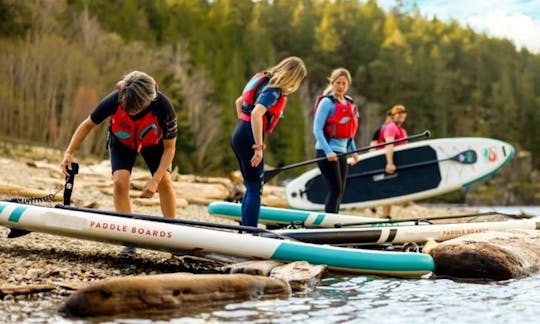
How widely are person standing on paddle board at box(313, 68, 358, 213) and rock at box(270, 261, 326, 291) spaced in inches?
106

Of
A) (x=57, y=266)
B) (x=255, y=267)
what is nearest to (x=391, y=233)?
(x=255, y=267)

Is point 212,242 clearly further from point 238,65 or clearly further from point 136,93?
point 238,65

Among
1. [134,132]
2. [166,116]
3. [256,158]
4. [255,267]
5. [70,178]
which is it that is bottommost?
[255,267]

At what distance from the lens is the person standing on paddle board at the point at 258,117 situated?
5.72 m

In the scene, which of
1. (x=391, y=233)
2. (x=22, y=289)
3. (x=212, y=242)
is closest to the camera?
(x=22, y=289)

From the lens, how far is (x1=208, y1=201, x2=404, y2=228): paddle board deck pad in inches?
291

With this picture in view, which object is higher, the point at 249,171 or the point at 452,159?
the point at 452,159

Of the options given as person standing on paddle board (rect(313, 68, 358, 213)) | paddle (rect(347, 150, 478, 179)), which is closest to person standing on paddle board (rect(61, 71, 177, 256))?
person standing on paddle board (rect(313, 68, 358, 213))

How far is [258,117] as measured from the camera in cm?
567

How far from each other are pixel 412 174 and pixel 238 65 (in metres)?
47.9

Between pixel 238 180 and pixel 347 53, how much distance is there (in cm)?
6674

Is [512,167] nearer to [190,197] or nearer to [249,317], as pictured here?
[190,197]

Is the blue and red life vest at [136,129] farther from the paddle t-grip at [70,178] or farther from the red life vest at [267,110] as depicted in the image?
the red life vest at [267,110]

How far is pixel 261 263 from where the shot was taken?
479 centimetres
